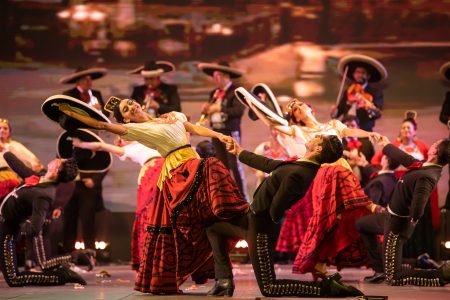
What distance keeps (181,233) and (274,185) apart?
0.72m

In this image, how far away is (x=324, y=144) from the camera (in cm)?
559

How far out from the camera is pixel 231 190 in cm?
582

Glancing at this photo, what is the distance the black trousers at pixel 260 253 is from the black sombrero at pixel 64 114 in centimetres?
106

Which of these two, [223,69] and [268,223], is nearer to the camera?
[268,223]

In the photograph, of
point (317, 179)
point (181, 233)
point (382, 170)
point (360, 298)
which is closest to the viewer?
point (360, 298)

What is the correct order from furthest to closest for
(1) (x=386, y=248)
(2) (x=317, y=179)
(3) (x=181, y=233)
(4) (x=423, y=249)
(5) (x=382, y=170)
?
(4) (x=423, y=249)
(5) (x=382, y=170)
(2) (x=317, y=179)
(1) (x=386, y=248)
(3) (x=181, y=233)

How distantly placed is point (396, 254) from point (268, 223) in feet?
4.86

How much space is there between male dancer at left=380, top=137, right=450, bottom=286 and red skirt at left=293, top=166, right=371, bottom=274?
1.22ft

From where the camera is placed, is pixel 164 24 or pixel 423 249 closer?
pixel 423 249

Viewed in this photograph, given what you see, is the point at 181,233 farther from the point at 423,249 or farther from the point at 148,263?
the point at 423,249

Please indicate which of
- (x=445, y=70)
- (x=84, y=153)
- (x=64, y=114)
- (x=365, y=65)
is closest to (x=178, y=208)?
(x=64, y=114)

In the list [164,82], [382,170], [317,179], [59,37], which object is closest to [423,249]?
[382,170]

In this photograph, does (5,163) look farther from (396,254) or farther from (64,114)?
(396,254)

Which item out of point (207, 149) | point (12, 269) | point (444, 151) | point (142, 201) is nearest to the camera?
point (444, 151)
